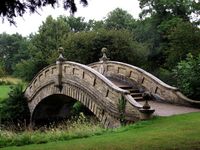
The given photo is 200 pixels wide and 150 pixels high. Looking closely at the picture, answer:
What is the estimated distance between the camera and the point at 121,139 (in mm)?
9914

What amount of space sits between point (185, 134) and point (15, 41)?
72158mm

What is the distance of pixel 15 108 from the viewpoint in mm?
25828

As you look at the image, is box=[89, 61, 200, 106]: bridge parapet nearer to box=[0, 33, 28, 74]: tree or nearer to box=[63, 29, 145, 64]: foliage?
box=[63, 29, 145, 64]: foliage

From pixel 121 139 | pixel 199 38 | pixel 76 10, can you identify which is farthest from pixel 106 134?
pixel 199 38

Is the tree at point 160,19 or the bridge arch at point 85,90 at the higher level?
the tree at point 160,19

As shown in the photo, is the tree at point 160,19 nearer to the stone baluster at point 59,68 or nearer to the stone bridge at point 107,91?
the stone bridge at point 107,91

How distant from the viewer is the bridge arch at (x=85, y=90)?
15751mm

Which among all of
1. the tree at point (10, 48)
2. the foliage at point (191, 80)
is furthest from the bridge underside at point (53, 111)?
the tree at point (10, 48)

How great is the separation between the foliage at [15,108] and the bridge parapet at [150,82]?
721cm

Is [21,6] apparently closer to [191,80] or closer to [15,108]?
[191,80]

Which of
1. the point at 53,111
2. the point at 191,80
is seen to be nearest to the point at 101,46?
the point at 53,111

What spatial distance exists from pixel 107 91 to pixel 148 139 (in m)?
7.12

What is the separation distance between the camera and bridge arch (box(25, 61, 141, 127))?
1575 centimetres

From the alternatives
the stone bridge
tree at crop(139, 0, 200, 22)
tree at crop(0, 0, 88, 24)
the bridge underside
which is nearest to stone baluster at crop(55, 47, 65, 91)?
the stone bridge
